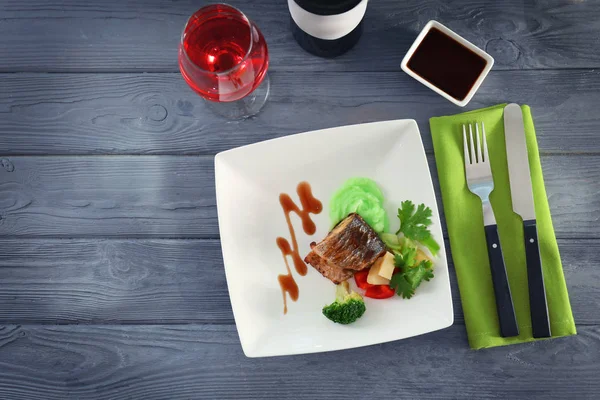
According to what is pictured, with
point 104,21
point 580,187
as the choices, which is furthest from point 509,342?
point 104,21

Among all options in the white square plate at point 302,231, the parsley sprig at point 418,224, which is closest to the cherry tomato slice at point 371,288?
the white square plate at point 302,231

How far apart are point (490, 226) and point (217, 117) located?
845mm

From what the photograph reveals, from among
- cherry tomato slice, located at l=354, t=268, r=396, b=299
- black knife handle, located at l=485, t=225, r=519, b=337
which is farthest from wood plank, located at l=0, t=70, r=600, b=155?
cherry tomato slice, located at l=354, t=268, r=396, b=299

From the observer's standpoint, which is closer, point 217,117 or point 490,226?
point 490,226

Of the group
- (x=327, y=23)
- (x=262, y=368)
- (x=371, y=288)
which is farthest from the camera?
(x=262, y=368)

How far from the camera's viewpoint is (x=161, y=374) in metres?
1.58

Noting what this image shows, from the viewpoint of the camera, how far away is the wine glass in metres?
1.32

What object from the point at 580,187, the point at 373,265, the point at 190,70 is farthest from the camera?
the point at 580,187

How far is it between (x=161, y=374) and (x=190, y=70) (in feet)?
2.89

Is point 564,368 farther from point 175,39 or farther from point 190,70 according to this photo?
point 175,39

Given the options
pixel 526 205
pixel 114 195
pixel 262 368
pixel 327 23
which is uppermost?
pixel 327 23

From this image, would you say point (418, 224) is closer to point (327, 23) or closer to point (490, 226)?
point (490, 226)

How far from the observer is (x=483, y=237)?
1.51 meters

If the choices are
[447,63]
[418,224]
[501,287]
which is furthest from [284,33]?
[501,287]
